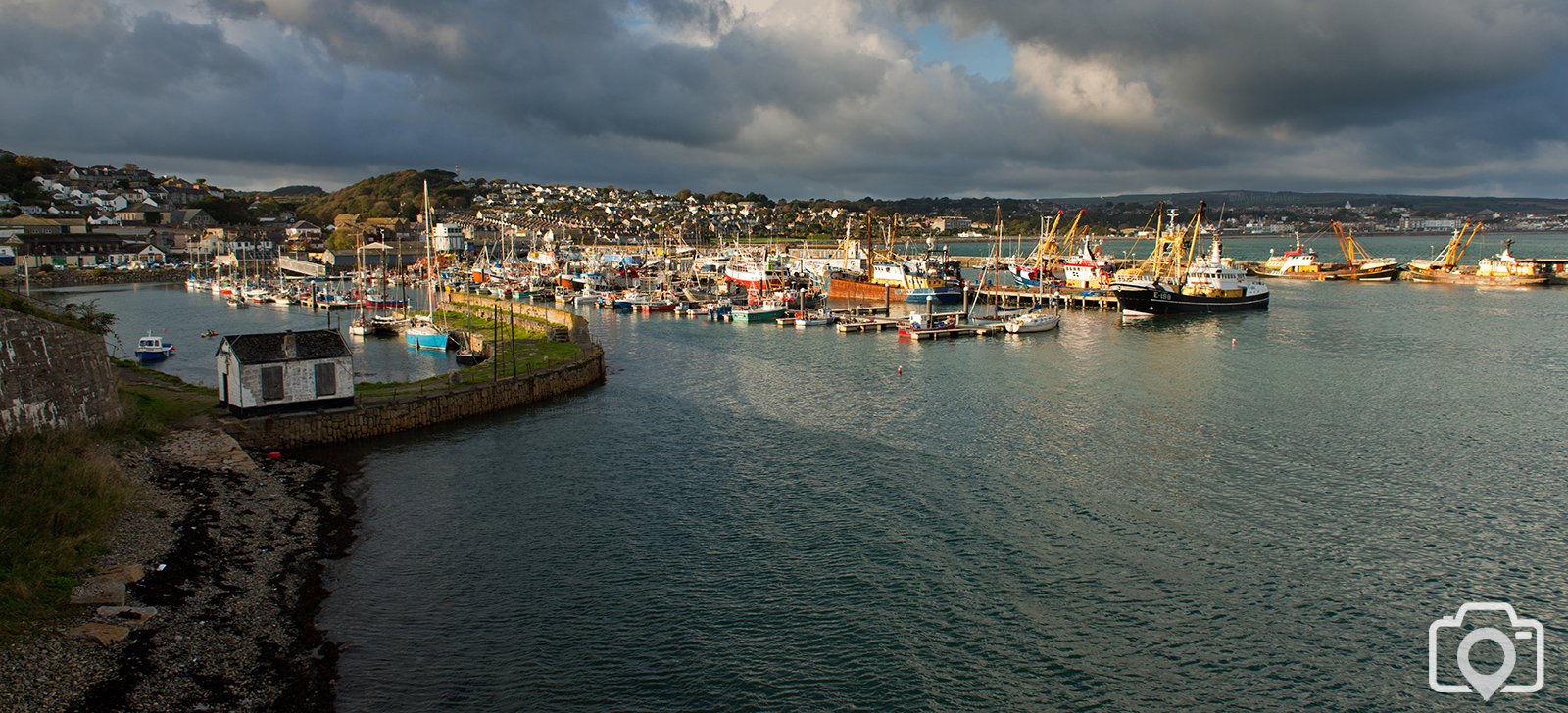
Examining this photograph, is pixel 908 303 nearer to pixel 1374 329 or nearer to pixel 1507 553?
pixel 1374 329

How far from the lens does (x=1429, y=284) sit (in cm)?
9244

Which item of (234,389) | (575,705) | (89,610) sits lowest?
(575,705)

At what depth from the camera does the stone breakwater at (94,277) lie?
88463mm

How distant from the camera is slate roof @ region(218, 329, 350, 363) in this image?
2502 centimetres

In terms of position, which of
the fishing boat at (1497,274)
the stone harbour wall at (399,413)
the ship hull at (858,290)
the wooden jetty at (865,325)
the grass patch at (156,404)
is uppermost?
the fishing boat at (1497,274)

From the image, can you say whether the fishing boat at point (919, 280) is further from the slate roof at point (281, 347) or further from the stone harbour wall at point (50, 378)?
the stone harbour wall at point (50, 378)

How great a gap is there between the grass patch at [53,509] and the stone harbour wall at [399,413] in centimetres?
285

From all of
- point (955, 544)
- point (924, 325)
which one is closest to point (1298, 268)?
point (924, 325)

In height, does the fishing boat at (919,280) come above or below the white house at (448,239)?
below

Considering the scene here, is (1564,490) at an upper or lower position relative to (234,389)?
lower

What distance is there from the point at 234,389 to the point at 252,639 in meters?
14.1

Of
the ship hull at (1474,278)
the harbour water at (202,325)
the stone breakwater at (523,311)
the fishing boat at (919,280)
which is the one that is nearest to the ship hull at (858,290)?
the fishing boat at (919,280)

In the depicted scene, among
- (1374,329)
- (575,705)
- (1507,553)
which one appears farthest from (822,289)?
(575,705)

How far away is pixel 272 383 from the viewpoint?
2530 cm
